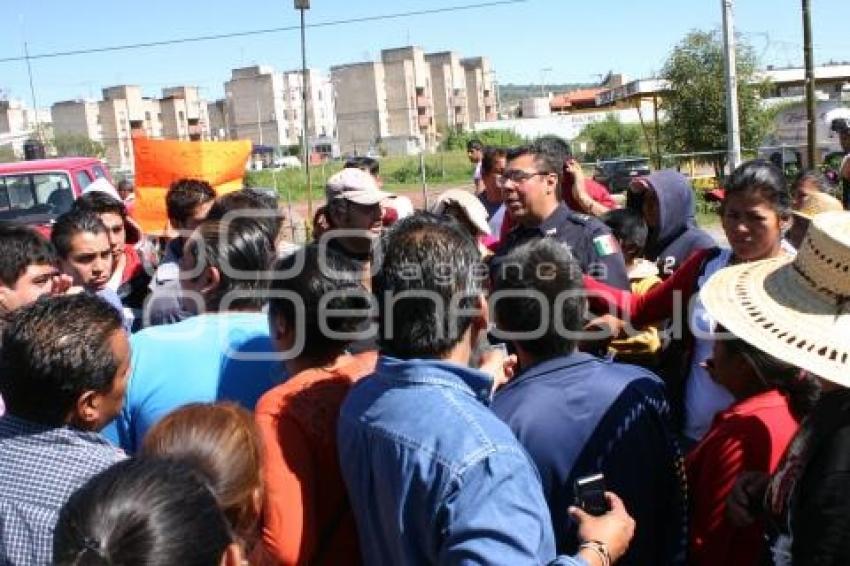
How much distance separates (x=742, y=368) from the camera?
216 cm

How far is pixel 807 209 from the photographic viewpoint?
420cm

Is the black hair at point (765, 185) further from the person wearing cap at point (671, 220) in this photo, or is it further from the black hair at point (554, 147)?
the black hair at point (554, 147)

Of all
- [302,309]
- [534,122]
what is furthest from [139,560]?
[534,122]

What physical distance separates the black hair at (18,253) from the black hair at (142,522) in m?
2.17

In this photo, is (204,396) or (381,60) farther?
(381,60)

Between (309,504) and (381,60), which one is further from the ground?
(381,60)

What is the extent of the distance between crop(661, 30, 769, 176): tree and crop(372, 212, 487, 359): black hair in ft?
67.2

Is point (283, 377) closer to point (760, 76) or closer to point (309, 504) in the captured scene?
point (309, 504)

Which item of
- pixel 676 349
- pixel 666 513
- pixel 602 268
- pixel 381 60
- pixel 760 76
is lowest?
pixel 666 513

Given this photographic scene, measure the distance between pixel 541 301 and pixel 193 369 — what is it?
1090 millimetres

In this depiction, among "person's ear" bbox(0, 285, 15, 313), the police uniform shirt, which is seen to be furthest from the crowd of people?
the police uniform shirt

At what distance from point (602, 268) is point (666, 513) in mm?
1474

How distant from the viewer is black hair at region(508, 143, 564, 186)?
12.6 ft

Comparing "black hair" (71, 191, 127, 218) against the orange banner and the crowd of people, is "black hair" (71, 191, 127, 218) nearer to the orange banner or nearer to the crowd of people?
the crowd of people
